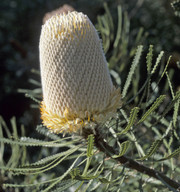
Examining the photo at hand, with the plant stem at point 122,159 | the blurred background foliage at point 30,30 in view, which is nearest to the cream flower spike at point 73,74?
the plant stem at point 122,159

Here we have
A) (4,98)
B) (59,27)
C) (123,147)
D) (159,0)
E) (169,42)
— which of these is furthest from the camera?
(4,98)

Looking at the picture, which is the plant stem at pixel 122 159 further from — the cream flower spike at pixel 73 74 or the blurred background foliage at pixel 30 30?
the blurred background foliage at pixel 30 30

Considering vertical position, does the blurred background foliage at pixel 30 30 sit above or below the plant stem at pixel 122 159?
above

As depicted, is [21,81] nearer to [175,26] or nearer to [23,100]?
[23,100]

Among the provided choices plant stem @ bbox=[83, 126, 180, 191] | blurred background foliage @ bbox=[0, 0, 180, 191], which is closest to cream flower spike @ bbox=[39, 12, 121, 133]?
plant stem @ bbox=[83, 126, 180, 191]

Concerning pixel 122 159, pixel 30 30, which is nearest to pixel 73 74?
pixel 122 159

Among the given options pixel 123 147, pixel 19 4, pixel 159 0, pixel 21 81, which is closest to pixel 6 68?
pixel 21 81

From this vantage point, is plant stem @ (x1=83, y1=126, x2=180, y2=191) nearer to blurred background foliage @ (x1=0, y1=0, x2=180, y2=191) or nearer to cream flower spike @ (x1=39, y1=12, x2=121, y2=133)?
cream flower spike @ (x1=39, y1=12, x2=121, y2=133)

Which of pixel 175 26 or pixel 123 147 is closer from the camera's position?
pixel 123 147
